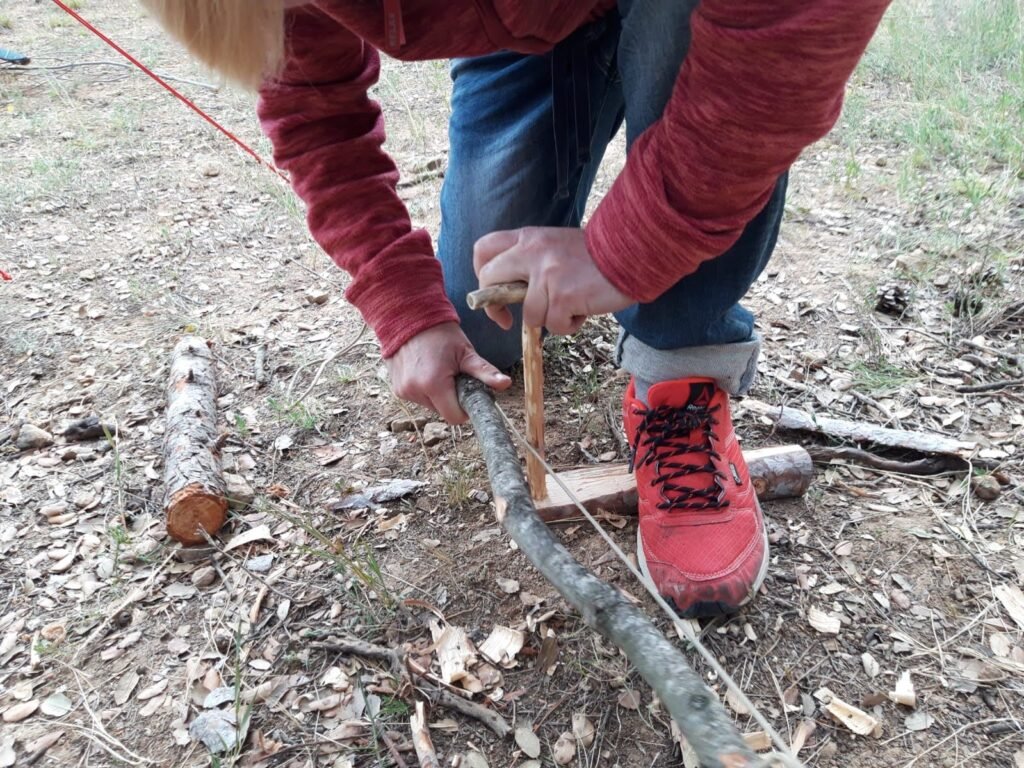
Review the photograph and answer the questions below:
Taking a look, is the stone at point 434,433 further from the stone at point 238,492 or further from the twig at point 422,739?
the twig at point 422,739

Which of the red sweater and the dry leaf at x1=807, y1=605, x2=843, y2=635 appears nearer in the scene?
the red sweater

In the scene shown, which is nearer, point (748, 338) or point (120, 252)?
point (748, 338)

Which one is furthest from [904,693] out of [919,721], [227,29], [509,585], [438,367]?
[227,29]

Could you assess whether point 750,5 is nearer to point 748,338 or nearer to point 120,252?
point 748,338

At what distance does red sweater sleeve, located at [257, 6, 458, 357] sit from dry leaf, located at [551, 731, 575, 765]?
662 millimetres

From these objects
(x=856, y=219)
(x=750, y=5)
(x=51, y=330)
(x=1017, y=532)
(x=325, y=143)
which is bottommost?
(x=51, y=330)

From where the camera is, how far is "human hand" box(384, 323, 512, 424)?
3.68 ft

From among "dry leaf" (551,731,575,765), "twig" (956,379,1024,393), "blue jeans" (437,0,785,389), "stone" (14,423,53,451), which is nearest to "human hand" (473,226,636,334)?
"blue jeans" (437,0,785,389)

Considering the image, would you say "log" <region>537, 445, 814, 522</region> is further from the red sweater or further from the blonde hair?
the blonde hair

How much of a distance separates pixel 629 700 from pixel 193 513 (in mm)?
848

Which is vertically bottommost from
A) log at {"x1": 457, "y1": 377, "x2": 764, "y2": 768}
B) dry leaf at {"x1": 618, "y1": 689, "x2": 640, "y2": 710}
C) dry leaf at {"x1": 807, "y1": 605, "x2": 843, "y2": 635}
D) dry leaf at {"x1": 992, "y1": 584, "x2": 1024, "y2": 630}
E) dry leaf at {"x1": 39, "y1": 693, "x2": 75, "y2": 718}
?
dry leaf at {"x1": 39, "y1": 693, "x2": 75, "y2": 718}

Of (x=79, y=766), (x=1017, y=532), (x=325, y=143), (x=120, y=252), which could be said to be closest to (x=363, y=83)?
(x=325, y=143)

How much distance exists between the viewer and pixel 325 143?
3.95ft

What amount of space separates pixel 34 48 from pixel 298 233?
3.63 m
